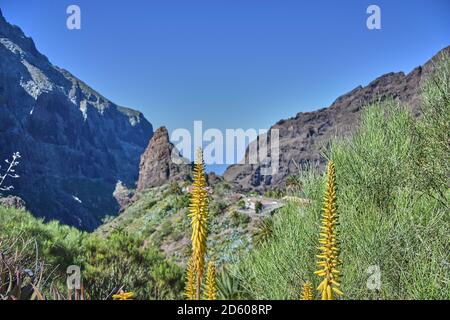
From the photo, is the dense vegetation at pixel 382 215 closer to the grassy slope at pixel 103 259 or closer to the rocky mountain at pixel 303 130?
the grassy slope at pixel 103 259

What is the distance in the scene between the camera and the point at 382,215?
8.05 meters

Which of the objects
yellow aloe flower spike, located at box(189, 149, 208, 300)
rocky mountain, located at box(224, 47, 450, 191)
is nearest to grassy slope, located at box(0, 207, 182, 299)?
yellow aloe flower spike, located at box(189, 149, 208, 300)

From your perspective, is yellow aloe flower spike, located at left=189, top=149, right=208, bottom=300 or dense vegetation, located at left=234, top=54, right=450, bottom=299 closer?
yellow aloe flower spike, located at left=189, top=149, right=208, bottom=300

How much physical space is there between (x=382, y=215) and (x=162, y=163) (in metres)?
73.2

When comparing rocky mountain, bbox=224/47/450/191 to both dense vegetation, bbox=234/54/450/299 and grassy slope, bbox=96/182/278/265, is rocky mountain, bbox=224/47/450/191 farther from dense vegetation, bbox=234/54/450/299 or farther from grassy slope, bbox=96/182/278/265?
dense vegetation, bbox=234/54/450/299

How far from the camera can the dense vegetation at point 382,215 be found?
6.90 m

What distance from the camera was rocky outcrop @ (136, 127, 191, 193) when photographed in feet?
252

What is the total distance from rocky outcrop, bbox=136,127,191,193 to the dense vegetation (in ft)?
204

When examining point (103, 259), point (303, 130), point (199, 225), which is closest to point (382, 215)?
point (199, 225)

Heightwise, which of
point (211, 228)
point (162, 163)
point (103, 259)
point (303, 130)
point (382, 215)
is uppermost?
point (303, 130)

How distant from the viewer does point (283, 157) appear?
128 m

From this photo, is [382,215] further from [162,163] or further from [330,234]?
[162,163]
